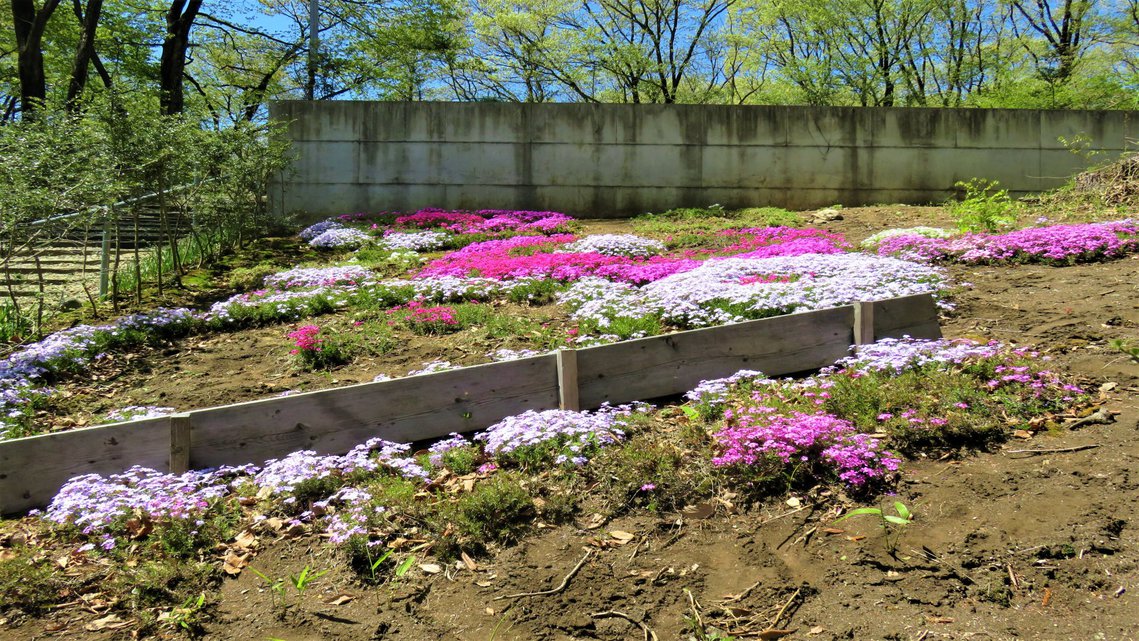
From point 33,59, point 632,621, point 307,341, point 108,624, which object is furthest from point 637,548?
point 33,59

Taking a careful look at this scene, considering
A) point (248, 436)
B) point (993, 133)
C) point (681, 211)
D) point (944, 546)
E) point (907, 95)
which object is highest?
point (907, 95)

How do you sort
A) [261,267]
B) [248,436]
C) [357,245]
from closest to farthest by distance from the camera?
[248,436] → [261,267] → [357,245]

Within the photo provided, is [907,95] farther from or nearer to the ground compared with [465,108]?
farther from the ground

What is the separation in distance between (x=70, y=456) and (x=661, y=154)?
40.8 feet

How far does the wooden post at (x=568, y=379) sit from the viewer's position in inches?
177

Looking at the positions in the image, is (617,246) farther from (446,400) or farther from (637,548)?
(637,548)

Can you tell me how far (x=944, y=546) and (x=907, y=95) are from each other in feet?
88.6

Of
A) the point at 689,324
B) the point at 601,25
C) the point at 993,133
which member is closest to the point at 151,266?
the point at 689,324

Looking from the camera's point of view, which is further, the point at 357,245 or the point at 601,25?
the point at 601,25

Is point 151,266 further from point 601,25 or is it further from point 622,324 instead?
point 601,25

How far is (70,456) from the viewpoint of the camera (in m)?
3.90

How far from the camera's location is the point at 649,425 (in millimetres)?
4383

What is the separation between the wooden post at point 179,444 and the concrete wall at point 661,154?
36.4 ft

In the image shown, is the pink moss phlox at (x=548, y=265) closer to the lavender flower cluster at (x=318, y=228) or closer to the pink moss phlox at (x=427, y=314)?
the pink moss phlox at (x=427, y=314)
